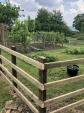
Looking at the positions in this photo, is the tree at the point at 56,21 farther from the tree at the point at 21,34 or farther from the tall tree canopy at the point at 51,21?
the tree at the point at 21,34

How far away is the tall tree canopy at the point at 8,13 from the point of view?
28.4 meters

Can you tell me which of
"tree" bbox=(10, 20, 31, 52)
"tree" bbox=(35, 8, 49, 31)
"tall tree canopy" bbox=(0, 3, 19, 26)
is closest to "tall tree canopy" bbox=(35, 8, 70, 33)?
"tree" bbox=(35, 8, 49, 31)

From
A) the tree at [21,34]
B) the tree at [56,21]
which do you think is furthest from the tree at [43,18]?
the tree at [21,34]

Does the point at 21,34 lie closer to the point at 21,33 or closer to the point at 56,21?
the point at 21,33

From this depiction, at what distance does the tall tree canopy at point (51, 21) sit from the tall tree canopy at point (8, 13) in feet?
19.5

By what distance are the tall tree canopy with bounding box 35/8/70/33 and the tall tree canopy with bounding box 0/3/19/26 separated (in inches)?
234

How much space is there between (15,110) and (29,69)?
409 cm

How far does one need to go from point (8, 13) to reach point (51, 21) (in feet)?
32.6

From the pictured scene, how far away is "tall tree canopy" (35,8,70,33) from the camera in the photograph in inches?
1394

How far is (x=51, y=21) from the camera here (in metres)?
36.9

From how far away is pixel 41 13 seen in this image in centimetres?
Result: 3725

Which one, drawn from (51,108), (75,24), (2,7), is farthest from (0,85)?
(75,24)

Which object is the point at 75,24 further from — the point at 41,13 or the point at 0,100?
the point at 0,100

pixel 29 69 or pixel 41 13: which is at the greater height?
pixel 41 13
